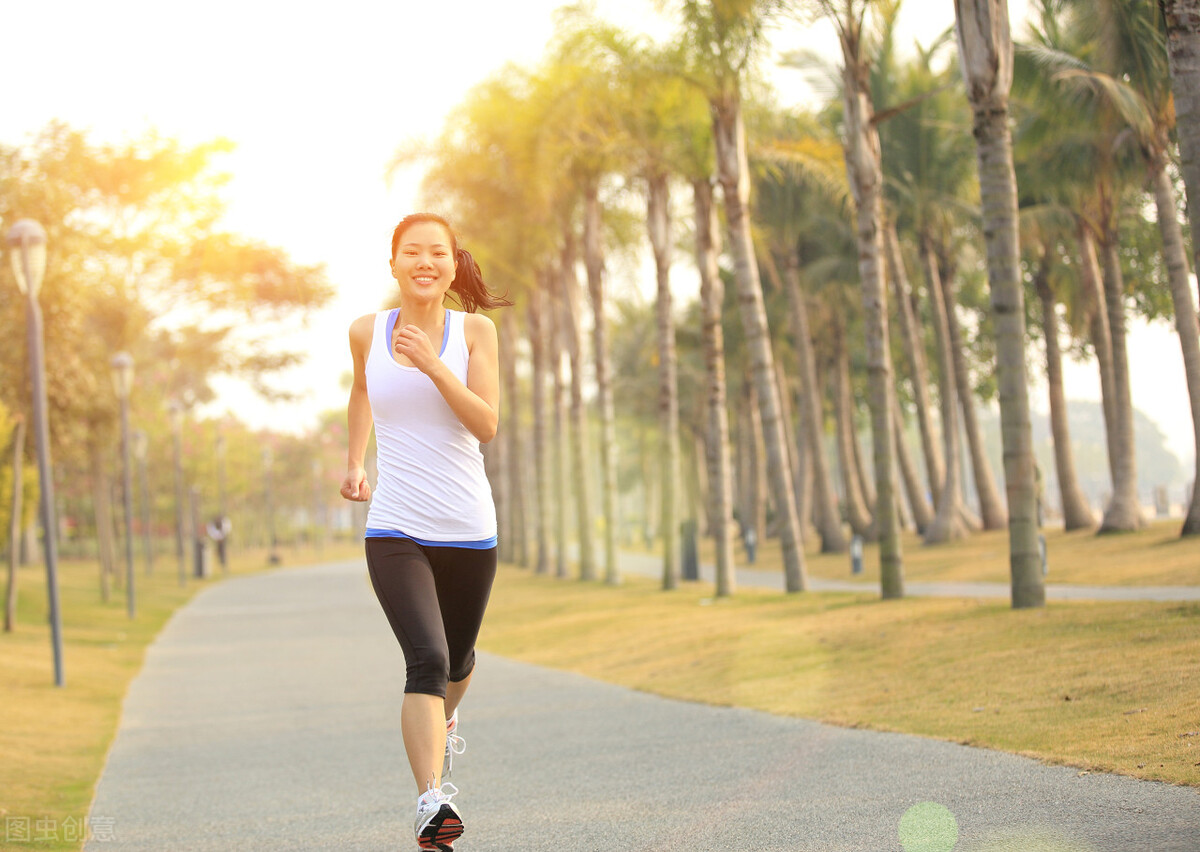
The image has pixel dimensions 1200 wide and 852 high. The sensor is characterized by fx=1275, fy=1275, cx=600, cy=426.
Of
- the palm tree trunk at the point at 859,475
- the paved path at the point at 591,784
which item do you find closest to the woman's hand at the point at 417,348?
the paved path at the point at 591,784

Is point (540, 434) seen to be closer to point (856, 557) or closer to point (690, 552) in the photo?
point (690, 552)

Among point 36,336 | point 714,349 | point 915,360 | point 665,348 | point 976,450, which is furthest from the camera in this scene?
point 976,450

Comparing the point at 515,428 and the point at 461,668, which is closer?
the point at 461,668

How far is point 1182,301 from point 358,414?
57.3 feet

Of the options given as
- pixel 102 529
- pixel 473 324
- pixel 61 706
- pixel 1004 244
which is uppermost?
pixel 1004 244

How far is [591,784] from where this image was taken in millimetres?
6492

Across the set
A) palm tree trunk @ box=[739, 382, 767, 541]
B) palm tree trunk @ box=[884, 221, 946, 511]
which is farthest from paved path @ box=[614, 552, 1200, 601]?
palm tree trunk @ box=[739, 382, 767, 541]

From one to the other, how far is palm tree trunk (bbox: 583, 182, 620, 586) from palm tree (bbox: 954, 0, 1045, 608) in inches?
572

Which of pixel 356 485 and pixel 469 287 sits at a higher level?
pixel 469 287

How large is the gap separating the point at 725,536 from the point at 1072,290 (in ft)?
50.0

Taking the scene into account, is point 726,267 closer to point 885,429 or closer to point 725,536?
point 725,536

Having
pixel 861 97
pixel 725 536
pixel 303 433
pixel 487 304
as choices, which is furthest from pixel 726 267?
pixel 303 433

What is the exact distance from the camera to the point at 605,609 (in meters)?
20.6

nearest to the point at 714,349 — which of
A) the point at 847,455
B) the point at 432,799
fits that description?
the point at 432,799
